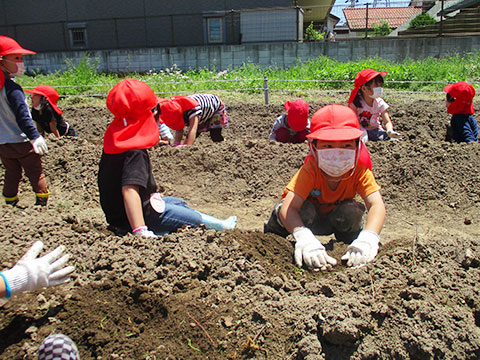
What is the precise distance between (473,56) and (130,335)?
1451cm

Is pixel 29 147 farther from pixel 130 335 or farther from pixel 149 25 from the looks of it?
pixel 149 25

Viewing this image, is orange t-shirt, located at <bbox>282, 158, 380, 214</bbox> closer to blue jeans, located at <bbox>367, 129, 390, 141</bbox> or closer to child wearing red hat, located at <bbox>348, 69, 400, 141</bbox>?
child wearing red hat, located at <bbox>348, 69, 400, 141</bbox>

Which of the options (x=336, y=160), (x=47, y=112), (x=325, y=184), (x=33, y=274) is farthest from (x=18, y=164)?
(x=336, y=160)

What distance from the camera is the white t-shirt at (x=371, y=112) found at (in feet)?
20.7

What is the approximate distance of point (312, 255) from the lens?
8.70 feet

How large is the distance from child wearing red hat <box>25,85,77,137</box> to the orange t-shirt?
5.22 m

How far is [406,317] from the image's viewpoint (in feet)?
6.90

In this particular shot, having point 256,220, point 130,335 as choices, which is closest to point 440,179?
point 256,220

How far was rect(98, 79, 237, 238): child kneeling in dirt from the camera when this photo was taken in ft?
9.56

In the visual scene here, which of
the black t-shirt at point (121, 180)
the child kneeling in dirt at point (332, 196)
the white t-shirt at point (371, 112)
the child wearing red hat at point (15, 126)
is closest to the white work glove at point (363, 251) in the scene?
the child kneeling in dirt at point (332, 196)

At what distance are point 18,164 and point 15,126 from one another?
18.4 inches

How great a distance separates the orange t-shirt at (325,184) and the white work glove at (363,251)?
362 mm

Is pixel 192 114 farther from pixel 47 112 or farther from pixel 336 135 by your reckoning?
pixel 336 135

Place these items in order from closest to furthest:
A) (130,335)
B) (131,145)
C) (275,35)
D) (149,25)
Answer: (130,335), (131,145), (275,35), (149,25)
